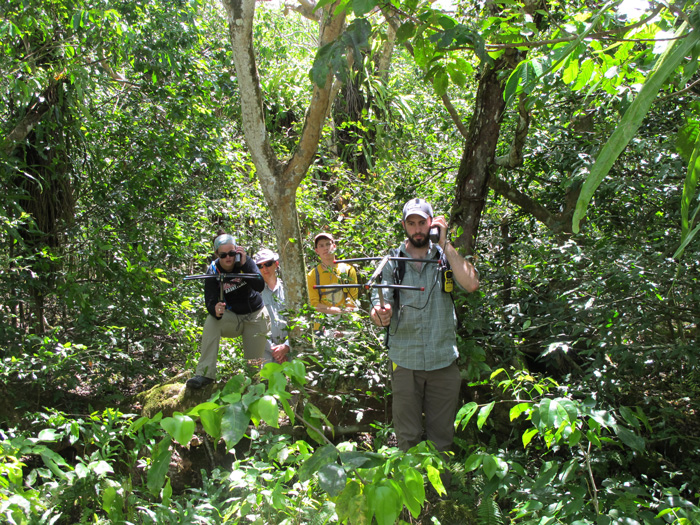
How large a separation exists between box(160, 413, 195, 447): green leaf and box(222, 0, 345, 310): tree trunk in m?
3.10

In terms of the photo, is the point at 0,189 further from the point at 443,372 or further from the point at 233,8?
the point at 443,372

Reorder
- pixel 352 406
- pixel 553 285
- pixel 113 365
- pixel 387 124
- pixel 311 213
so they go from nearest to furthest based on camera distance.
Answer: pixel 553 285, pixel 352 406, pixel 113 365, pixel 311 213, pixel 387 124

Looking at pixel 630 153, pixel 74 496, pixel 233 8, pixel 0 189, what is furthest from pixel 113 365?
pixel 630 153

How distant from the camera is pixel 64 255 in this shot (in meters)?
6.12

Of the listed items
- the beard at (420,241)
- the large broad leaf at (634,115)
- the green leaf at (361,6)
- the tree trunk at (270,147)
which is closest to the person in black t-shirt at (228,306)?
the tree trunk at (270,147)

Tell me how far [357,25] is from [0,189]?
16.1 feet

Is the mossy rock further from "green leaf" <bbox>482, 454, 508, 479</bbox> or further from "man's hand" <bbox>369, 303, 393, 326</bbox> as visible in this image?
"green leaf" <bbox>482, 454, 508, 479</bbox>

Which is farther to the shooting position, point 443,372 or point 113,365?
point 113,365

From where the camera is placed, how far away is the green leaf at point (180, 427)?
152cm

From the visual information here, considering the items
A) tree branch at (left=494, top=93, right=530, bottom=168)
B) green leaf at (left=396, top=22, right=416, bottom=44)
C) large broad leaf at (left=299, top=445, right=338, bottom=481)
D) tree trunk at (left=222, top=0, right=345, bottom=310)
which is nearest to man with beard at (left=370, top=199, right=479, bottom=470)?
tree trunk at (left=222, top=0, right=345, bottom=310)

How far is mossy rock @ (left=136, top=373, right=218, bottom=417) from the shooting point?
5.00m

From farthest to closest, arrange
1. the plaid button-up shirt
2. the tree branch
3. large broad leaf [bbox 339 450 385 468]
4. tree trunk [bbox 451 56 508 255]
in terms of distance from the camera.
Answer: tree trunk [bbox 451 56 508 255], the tree branch, the plaid button-up shirt, large broad leaf [bbox 339 450 385 468]

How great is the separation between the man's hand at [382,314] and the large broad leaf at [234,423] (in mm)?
2121

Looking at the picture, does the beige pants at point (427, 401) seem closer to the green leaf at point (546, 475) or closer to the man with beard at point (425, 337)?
the man with beard at point (425, 337)
